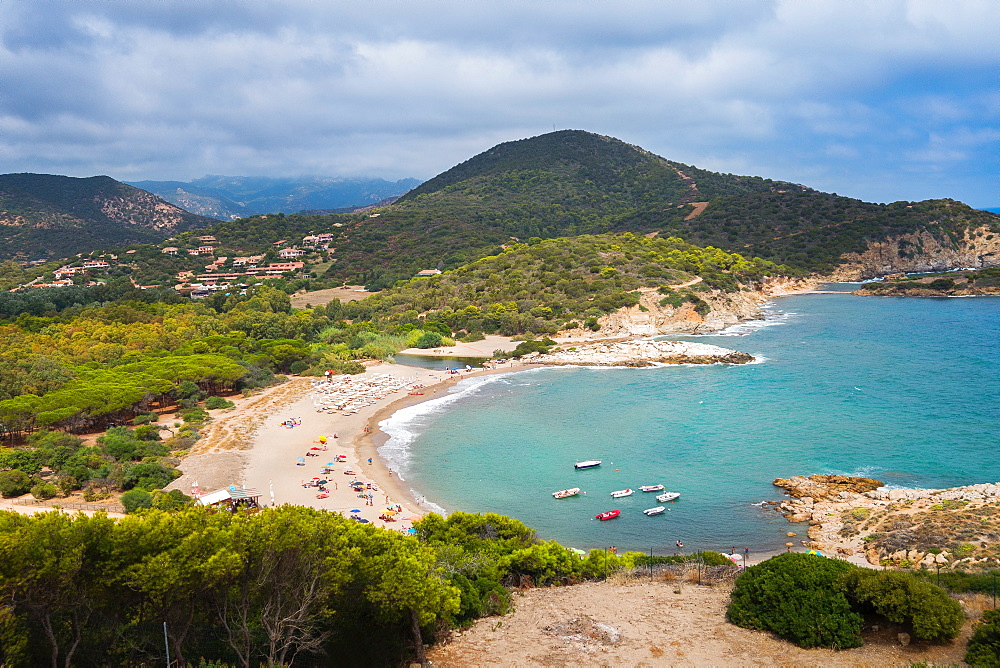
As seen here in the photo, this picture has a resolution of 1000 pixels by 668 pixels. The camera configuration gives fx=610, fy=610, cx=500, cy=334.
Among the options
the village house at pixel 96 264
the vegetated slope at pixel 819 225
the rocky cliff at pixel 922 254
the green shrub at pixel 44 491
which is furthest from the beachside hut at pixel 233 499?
the rocky cliff at pixel 922 254

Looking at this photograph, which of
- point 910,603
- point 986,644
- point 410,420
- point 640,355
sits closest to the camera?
point 986,644

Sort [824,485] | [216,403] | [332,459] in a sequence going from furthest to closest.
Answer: [216,403] → [332,459] → [824,485]

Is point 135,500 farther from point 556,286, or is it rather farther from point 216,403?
point 556,286

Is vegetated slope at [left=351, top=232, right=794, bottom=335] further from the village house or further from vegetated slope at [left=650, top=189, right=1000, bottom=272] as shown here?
the village house

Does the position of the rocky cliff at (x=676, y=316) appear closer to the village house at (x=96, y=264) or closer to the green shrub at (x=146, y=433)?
the green shrub at (x=146, y=433)

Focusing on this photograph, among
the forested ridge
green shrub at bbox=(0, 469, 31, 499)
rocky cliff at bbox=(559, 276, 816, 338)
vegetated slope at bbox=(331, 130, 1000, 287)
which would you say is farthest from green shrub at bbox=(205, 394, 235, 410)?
vegetated slope at bbox=(331, 130, 1000, 287)

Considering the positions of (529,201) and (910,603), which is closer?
(910,603)

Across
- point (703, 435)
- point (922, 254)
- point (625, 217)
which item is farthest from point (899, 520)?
point (625, 217)
